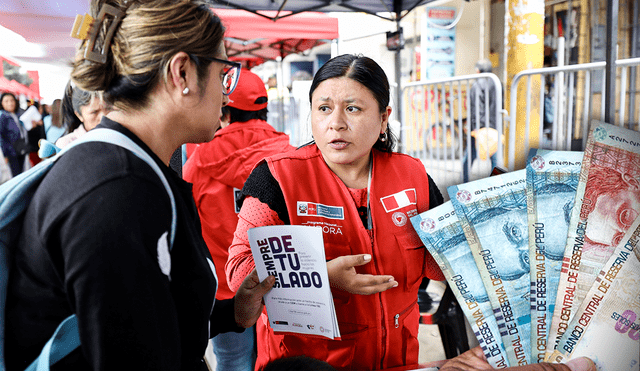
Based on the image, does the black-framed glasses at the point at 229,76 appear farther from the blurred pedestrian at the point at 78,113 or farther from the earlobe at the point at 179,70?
the blurred pedestrian at the point at 78,113

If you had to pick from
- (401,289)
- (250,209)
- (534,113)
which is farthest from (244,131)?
(534,113)

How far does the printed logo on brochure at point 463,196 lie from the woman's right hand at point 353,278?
1.24 feet

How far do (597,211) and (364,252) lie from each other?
687 mm

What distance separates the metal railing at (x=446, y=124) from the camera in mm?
4129

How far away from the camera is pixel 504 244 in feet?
2.80

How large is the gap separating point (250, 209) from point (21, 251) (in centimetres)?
67

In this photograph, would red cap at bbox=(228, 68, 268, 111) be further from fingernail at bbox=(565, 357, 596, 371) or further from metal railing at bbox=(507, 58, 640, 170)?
fingernail at bbox=(565, 357, 596, 371)

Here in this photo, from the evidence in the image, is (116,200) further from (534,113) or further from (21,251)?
(534,113)

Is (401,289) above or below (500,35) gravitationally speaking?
below

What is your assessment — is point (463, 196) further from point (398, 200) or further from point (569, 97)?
point (569, 97)

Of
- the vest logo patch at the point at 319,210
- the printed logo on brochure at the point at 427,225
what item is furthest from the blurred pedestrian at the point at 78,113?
the printed logo on brochure at the point at 427,225

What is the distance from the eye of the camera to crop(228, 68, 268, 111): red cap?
2668 millimetres

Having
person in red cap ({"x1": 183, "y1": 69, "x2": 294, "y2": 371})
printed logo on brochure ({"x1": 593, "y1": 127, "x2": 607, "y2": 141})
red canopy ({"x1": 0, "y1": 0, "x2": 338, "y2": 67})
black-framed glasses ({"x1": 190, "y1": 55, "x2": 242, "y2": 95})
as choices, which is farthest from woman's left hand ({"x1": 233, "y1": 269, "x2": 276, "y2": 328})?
person in red cap ({"x1": 183, "y1": 69, "x2": 294, "y2": 371})

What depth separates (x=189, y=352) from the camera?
91cm
